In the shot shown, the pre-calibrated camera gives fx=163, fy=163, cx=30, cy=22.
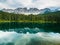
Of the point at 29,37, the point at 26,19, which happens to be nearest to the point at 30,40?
the point at 29,37

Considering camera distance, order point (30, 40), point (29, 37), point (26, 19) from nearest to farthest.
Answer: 1. point (30, 40)
2. point (29, 37)
3. point (26, 19)

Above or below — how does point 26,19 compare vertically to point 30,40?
below

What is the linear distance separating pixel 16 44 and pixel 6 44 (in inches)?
32.0

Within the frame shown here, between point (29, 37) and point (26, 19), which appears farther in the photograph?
point (26, 19)

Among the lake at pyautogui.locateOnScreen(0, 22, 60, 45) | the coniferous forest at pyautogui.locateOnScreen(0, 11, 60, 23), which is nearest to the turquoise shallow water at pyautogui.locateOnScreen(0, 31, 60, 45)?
the lake at pyautogui.locateOnScreen(0, 22, 60, 45)

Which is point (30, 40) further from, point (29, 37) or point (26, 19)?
point (26, 19)

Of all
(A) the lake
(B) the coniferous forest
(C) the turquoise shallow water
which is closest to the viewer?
(C) the turquoise shallow water

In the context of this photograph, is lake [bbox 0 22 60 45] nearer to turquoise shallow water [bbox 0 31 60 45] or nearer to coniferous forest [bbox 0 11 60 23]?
turquoise shallow water [bbox 0 31 60 45]

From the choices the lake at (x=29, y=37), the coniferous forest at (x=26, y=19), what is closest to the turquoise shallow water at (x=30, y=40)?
the lake at (x=29, y=37)

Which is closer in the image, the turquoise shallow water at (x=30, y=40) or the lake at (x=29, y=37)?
the turquoise shallow water at (x=30, y=40)

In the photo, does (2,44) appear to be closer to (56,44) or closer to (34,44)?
(34,44)

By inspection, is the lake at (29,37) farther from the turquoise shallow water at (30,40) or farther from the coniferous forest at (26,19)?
the coniferous forest at (26,19)

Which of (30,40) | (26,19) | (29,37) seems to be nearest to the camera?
(30,40)

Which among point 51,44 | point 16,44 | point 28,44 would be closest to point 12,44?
point 16,44
